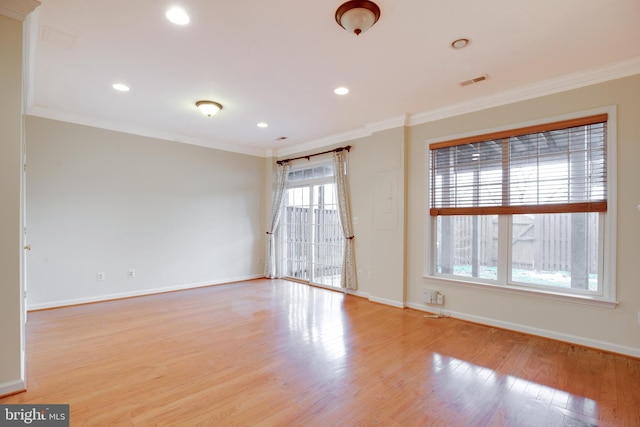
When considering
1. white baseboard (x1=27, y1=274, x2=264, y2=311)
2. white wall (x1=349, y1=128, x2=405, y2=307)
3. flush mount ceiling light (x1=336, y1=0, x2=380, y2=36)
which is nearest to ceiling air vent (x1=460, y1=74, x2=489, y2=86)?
white wall (x1=349, y1=128, x2=405, y2=307)

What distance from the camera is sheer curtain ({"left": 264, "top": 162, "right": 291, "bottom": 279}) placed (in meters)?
6.58

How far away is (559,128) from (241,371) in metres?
4.05

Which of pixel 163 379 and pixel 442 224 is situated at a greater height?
pixel 442 224

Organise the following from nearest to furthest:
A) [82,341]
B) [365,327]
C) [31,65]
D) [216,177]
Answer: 1. [31,65]
2. [82,341]
3. [365,327]
4. [216,177]

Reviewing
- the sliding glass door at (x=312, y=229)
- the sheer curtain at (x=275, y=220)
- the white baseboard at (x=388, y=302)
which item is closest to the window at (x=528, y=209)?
the white baseboard at (x=388, y=302)

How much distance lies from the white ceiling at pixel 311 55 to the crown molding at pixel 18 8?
0.34 feet

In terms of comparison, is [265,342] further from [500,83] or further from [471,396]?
[500,83]

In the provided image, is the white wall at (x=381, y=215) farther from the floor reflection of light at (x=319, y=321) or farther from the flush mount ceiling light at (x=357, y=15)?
the flush mount ceiling light at (x=357, y=15)

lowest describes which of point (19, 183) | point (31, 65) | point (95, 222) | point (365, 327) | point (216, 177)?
point (365, 327)

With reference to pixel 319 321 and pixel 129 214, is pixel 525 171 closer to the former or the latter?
pixel 319 321

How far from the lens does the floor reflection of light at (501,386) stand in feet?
7.11

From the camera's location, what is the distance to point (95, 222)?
15.4ft

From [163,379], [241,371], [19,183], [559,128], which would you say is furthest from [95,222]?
[559,128]

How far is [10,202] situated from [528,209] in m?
4.80
